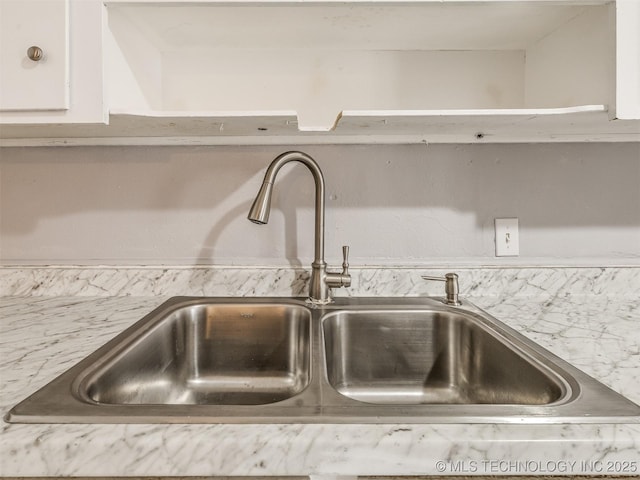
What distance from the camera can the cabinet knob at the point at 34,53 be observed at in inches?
30.9

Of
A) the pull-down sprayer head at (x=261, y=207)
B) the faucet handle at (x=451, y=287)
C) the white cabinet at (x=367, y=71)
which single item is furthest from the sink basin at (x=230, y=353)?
the white cabinet at (x=367, y=71)

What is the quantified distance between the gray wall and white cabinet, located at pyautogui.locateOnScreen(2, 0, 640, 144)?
0.05m

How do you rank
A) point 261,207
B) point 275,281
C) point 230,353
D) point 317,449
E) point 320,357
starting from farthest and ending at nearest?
point 275,281, point 230,353, point 261,207, point 320,357, point 317,449

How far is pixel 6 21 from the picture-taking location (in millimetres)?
791

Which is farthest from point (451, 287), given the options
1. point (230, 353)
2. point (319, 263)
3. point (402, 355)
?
point (230, 353)

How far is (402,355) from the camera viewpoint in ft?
3.28

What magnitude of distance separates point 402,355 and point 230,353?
0.45m

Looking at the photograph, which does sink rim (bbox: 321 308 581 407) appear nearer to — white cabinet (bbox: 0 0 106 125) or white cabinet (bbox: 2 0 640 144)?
white cabinet (bbox: 2 0 640 144)

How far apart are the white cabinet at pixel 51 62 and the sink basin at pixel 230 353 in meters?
0.50

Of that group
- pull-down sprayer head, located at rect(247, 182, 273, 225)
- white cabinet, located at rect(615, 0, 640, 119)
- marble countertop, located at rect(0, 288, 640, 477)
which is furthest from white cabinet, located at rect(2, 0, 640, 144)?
marble countertop, located at rect(0, 288, 640, 477)

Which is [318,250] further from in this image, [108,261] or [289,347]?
[108,261]

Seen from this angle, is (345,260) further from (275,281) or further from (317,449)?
(317,449)

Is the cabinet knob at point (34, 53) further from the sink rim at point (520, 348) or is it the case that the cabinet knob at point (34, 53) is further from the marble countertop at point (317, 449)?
the sink rim at point (520, 348)

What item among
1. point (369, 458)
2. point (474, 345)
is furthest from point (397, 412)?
point (474, 345)
